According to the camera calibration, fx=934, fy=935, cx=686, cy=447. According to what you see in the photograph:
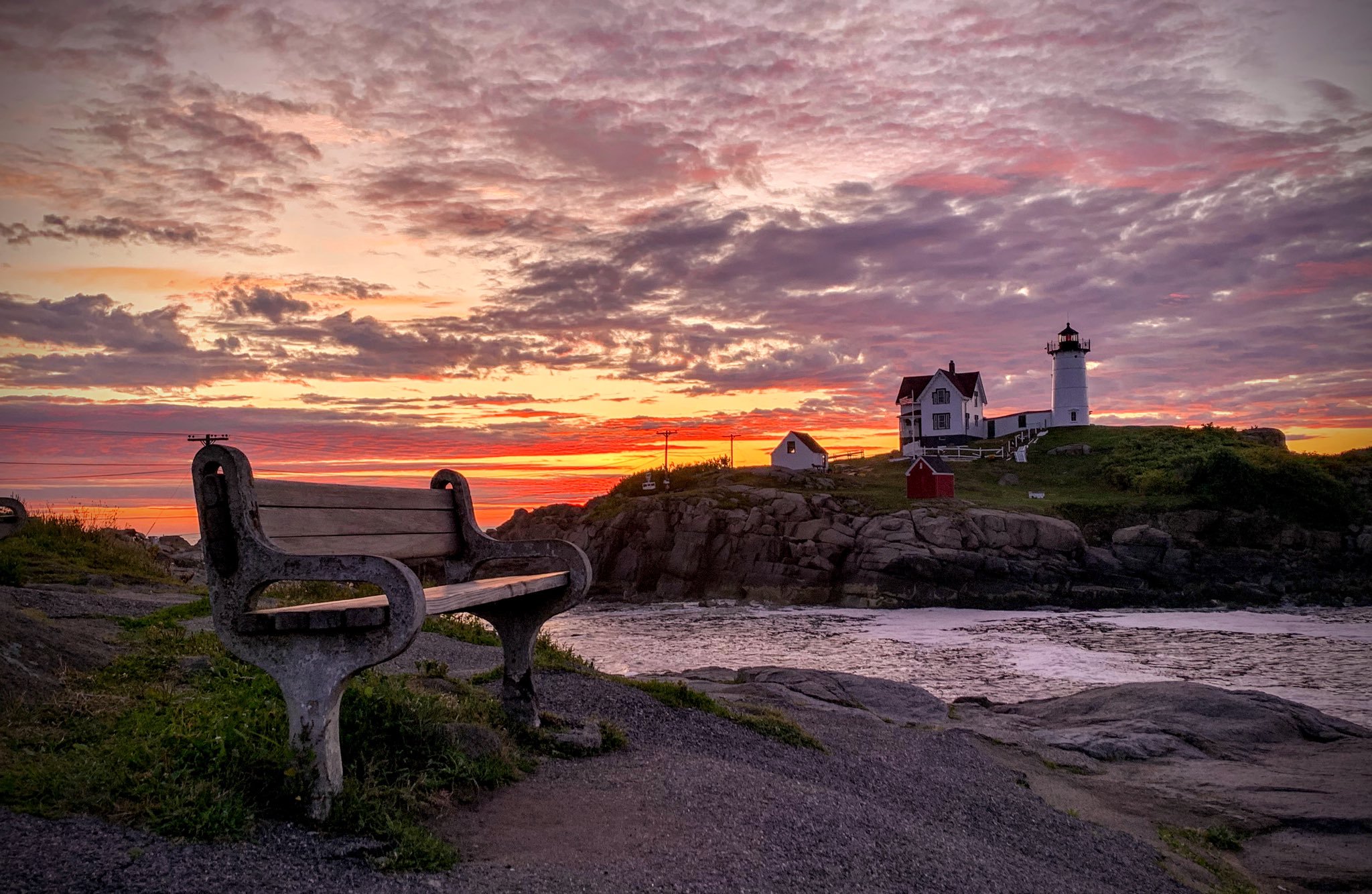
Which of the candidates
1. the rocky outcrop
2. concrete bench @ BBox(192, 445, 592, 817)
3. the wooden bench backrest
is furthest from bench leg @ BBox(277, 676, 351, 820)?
the rocky outcrop

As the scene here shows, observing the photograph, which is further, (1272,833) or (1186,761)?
(1186,761)

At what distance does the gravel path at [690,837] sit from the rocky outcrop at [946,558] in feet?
92.7

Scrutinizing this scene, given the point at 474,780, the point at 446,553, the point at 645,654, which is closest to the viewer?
the point at 474,780

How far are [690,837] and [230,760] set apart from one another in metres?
2.40

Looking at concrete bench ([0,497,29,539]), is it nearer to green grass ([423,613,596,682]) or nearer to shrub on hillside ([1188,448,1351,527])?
green grass ([423,613,596,682])

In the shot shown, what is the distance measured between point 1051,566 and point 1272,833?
29.7 meters

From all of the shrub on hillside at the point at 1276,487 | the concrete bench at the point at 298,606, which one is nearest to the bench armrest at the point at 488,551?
Result: the concrete bench at the point at 298,606

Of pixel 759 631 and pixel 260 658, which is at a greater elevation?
pixel 260 658

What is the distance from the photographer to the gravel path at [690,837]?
3932 millimetres

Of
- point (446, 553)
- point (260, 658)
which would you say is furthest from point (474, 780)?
point (446, 553)

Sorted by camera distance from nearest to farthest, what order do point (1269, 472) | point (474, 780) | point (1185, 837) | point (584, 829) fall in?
1. point (584, 829)
2. point (474, 780)
3. point (1185, 837)
4. point (1269, 472)

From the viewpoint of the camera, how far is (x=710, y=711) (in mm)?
8516

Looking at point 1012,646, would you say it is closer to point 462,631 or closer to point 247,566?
point 462,631

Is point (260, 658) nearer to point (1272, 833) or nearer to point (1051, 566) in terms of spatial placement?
point (1272, 833)
